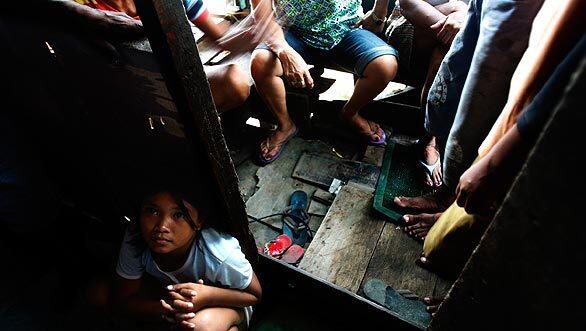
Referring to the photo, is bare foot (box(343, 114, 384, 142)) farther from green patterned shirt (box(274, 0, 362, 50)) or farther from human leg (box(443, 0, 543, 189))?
human leg (box(443, 0, 543, 189))

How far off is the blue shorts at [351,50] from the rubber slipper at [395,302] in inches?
76.2

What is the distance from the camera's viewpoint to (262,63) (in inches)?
118

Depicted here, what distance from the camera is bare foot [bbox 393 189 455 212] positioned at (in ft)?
8.76

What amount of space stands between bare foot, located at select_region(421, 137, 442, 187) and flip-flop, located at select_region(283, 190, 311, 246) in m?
1.16

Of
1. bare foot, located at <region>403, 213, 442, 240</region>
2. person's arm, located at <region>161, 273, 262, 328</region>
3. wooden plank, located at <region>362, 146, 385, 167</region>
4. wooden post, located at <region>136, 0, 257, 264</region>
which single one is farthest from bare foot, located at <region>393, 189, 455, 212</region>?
wooden post, located at <region>136, 0, 257, 264</region>

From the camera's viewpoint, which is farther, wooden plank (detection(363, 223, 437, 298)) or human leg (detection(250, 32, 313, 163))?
human leg (detection(250, 32, 313, 163))

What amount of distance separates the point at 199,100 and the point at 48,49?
883 millimetres

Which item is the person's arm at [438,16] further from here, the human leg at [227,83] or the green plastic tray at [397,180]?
the human leg at [227,83]

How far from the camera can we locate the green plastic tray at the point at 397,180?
8.93 ft

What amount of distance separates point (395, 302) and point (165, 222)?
1.57m

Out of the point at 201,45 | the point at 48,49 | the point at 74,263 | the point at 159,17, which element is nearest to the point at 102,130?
the point at 48,49

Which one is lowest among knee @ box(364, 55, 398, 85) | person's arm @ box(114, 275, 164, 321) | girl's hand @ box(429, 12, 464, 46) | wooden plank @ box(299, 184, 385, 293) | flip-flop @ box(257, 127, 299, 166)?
wooden plank @ box(299, 184, 385, 293)

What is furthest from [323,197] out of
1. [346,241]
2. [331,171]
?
[346,241]

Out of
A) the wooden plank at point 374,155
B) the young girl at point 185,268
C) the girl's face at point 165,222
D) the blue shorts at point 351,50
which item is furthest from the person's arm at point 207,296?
the blue shorts at point 351,50
